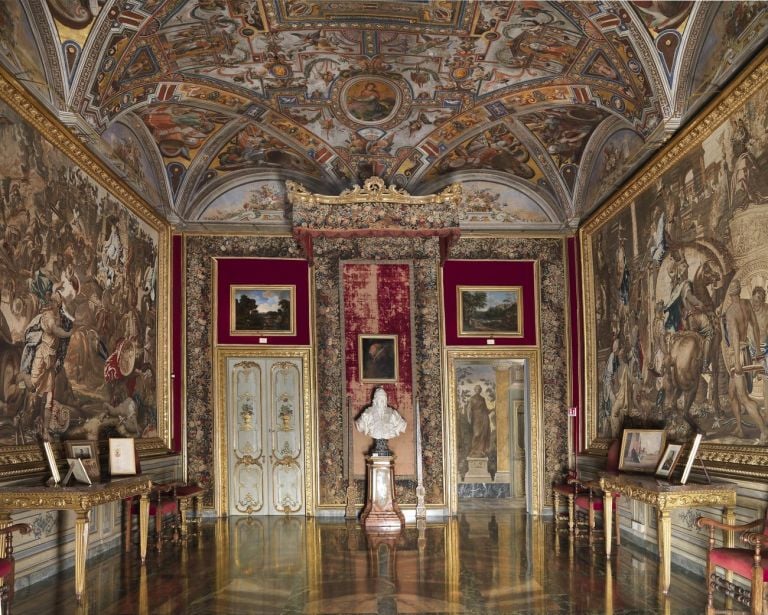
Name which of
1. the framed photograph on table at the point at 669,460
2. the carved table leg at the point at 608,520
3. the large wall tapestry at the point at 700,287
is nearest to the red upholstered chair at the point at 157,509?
the carved table leg at the point at 608,520

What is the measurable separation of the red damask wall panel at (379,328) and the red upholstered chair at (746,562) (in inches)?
293

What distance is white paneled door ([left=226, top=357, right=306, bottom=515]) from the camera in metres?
15.6

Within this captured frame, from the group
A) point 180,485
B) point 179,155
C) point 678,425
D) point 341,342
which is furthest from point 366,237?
point 678,425

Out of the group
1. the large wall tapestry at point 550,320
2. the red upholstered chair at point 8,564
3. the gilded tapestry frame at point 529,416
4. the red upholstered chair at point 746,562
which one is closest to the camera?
the red upholstered chair at point 746,562

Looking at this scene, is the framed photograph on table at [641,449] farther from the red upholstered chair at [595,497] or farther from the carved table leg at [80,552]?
the carved table leg at [80,552]

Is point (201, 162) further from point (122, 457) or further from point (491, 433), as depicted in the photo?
point (491, 433)

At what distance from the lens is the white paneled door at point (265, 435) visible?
15641 millimetres

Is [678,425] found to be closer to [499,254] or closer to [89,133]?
[499,254]

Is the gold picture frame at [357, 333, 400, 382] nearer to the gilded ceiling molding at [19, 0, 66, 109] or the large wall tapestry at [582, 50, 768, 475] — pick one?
the large wall tapestry at [582, 50, 768, 475]

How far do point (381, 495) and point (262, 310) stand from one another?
14.9 feet

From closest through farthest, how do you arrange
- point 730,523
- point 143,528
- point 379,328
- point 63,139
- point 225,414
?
point 730,523
point 63,139
point 143,528
point 379,328
point 225,414

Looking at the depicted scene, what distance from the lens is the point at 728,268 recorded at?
928cm

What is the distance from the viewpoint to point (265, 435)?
1576 cm

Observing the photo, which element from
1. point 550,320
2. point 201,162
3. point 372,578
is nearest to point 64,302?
point 372,578
